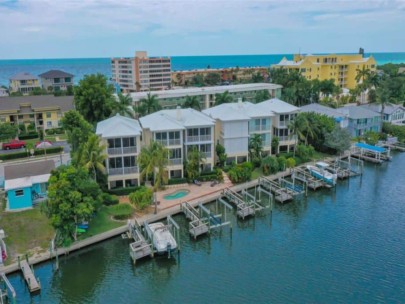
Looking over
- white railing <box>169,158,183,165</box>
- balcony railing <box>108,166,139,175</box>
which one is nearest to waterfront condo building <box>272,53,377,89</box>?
white railing <box>169,158,183,165</box>

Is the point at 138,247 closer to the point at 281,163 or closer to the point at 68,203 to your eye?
the point at 68,203

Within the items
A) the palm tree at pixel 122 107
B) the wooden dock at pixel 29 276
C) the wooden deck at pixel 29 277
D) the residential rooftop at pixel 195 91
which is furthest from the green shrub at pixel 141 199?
the residential rooftop at pixel 195 91

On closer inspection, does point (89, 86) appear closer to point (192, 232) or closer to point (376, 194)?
point (192, 232)

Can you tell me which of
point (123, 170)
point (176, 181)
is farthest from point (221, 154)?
point (123, 170)

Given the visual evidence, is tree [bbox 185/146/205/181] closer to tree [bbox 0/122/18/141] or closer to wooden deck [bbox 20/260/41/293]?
wooden deck [bbox 20/260/41/293]

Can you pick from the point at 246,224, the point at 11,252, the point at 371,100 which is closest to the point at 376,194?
the point at 246,224
